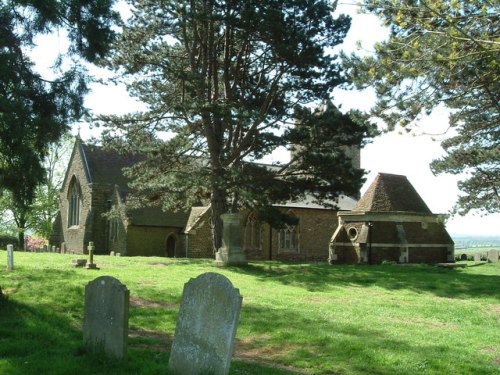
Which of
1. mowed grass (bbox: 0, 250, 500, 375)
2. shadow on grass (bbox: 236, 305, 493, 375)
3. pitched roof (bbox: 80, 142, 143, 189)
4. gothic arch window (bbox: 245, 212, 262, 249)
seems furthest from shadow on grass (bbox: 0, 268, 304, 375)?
pitched roof (bbox: 80, 142, 143, 189)

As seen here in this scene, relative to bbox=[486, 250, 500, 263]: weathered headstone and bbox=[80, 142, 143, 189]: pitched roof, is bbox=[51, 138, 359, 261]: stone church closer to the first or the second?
bbox=[80, 142, 143, 189]: pitched roof

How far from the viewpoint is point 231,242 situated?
68.8ft

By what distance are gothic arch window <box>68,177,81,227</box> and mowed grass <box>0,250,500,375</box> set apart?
2398 cm

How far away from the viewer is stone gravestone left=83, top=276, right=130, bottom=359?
6.89 metres

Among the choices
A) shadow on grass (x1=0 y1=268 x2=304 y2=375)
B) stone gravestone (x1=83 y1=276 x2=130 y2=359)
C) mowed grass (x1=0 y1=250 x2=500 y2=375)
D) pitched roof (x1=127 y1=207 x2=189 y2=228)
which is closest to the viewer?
shadow on grass (x1=0 y1=268 x2=304 y2=375)

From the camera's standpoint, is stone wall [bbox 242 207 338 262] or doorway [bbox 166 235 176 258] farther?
stone wall [bbox 242 207 338 262]

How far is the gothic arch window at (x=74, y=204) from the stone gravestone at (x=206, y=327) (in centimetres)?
3590

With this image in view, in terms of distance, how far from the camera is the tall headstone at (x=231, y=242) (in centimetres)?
2086

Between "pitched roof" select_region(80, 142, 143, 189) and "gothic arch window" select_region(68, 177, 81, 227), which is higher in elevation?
"pitched roof" select_region(80, 142, 143, 189)

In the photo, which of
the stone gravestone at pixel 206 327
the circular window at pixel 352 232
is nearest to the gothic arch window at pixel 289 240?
the circular window at pixel 352 232

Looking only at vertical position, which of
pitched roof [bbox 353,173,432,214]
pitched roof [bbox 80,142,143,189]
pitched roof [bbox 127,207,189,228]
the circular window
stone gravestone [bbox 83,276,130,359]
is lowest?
stone gravestone [bbox 83,276,130,359]

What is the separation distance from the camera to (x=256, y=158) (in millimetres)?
24969

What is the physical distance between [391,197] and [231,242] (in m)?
13.1

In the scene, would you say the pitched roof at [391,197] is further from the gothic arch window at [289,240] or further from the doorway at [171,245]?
the doorway at [171,245]
